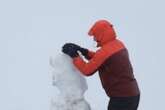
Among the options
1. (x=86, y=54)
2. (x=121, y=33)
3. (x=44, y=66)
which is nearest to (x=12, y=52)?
(x=44, y=66)

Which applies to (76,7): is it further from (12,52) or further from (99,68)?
(99,68)

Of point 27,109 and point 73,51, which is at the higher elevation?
point 73,51

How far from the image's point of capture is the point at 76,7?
13.8m

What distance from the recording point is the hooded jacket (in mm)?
6273

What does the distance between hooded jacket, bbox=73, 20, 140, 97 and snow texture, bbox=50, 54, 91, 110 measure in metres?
0.09

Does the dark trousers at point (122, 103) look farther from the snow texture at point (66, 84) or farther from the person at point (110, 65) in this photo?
the snow texture at point (66, 84)

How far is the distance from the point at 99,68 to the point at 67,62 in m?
0.27

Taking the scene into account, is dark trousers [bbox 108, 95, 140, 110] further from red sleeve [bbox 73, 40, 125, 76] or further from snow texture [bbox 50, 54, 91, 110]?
red sleeve [bbox 73, 40, 125, 76]

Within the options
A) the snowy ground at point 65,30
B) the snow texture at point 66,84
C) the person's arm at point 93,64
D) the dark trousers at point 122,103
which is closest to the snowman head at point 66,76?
the snow texture at point 66,84

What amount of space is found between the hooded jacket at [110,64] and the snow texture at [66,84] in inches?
3.5

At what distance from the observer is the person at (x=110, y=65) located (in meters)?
6.28

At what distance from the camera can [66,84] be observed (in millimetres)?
6363

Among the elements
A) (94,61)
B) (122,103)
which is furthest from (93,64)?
(122,103)

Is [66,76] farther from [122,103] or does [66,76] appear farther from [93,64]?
[122,103]
